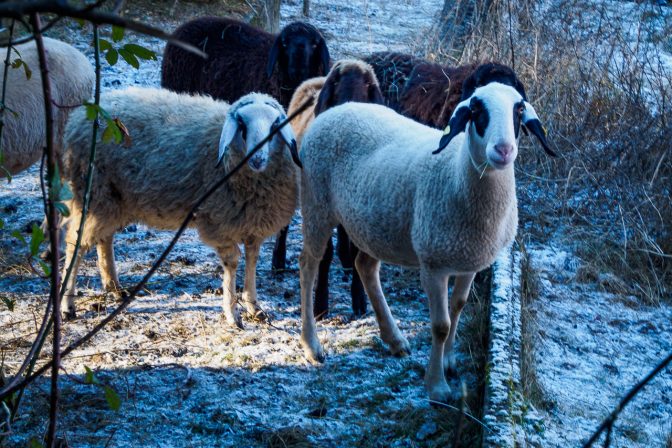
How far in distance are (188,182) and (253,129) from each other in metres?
0.55

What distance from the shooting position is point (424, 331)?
14.0ft

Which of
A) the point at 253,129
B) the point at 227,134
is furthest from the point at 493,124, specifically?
the point at 227,134

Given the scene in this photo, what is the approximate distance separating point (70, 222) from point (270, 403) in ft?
6.19

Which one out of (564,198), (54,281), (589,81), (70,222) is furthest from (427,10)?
(54,281)

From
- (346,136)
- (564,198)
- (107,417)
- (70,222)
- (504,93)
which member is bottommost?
(107,417)

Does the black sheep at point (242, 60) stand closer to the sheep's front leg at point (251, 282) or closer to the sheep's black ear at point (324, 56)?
the sheep's black ear at point (324, 56)

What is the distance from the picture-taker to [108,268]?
15.2ft

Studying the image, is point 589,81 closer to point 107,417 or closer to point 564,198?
point 564,198

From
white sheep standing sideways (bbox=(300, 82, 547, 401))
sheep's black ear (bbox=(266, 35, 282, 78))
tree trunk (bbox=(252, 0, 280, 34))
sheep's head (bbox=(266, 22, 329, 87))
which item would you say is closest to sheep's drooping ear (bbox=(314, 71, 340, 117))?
white sheep standing sideways (bbox=(300, 82, 547, 401))

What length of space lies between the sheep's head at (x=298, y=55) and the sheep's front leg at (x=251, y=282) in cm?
189

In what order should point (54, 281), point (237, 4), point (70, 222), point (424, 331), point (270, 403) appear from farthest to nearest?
point (237, 4), point (70, 222), point (424, 331), point (270, 403), point (54, 281)

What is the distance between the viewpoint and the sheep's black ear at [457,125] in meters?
2.96

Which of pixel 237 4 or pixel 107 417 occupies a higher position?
pixel 237 4

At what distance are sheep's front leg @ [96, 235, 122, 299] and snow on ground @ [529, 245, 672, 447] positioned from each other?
246 centimetres
